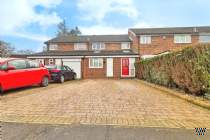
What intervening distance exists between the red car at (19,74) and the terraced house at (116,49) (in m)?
10.2

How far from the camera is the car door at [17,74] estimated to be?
26.4ft

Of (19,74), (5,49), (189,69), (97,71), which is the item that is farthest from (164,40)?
(5,49)

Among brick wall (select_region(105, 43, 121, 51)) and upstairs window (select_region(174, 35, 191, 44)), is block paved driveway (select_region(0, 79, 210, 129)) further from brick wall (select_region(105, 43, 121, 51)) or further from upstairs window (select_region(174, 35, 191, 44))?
brick wall (select_region(105, 43, 121, 51))

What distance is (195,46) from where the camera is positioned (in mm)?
6707

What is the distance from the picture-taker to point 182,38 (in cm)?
2488

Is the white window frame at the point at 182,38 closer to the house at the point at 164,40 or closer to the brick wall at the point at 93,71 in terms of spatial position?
the house at the point at 164,40

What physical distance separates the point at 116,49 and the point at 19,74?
20215mm

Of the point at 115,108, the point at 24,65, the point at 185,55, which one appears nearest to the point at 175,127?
the point at 115,108

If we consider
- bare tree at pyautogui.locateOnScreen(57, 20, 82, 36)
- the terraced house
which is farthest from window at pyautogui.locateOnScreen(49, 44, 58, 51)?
bare tree at pyautogui.locateOnScreen(57, 20, 82, 36)

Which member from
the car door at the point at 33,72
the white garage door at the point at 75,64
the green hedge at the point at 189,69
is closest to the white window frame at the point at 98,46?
the white garage door at the point at 75,64

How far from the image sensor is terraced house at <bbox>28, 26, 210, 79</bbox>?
816 inches

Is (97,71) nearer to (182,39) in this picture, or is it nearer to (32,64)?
(32,64)

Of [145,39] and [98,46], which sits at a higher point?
[145,39]

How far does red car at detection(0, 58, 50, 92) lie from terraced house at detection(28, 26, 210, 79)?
10.2 meters
